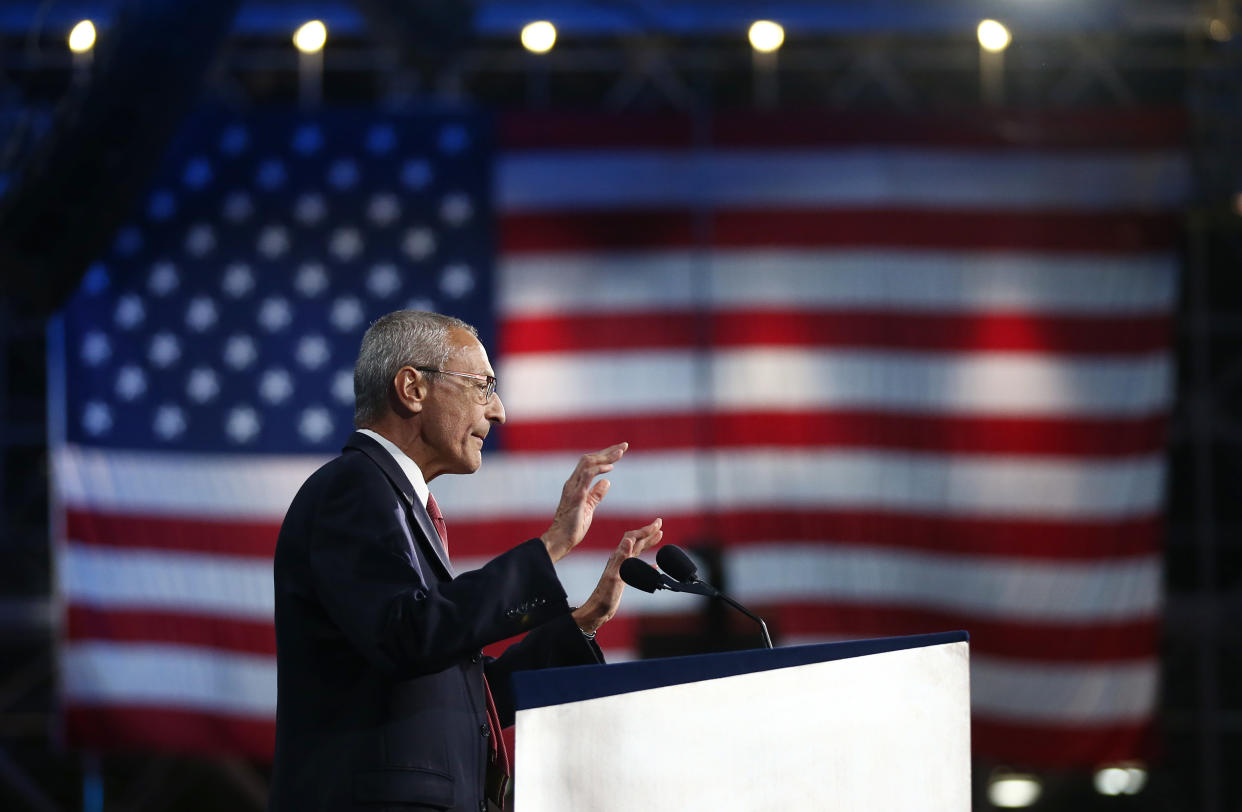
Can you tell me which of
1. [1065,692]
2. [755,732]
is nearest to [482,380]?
[755,732]

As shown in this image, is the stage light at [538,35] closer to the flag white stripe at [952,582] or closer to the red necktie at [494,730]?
the flag white stripe at [952,582]

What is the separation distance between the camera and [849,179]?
668cm

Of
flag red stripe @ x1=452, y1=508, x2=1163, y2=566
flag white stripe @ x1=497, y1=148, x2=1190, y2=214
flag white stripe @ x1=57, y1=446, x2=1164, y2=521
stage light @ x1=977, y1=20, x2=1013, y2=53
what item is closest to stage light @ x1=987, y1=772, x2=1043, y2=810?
flag red stripe @ x1=452, y1=508, x2=1163, y2=566

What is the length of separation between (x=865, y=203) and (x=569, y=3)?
85.7 inches

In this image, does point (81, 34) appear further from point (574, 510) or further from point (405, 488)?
point (574, 510)

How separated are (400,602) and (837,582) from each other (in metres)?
5.15

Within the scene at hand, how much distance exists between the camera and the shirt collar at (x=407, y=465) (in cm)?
184

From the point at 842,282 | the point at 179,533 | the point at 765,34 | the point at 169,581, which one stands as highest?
the point at 765,34

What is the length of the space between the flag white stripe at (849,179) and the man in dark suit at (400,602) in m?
4.92

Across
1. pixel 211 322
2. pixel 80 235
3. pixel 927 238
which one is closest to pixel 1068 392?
pixel 927 238

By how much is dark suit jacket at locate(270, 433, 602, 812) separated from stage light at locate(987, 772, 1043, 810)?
8.16 metres

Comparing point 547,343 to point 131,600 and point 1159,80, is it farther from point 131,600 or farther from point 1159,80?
point 1159,80

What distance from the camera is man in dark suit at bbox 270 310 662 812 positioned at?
162 centimetres

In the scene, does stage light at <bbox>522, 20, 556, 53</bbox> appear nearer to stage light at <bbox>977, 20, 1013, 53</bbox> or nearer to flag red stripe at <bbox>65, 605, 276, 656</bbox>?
stage light at <bbox>977, 20, 1013, 53</bbox>
